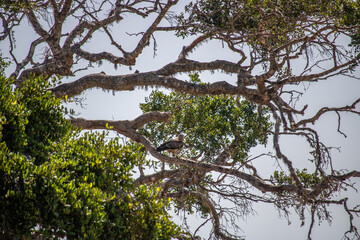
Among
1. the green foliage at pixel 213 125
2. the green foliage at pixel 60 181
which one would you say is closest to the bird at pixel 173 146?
the green foliage at pixel 213 125

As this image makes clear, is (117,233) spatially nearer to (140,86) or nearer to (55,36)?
(140,86)

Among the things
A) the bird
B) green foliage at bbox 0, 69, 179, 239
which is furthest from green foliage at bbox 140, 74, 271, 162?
green foliage at bbox 0, 69, 179, 239

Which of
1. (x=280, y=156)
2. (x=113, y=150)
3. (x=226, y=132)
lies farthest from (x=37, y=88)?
(x=226, y=132)

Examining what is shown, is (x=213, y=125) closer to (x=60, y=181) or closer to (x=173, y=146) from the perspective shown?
(x=173, y=146)

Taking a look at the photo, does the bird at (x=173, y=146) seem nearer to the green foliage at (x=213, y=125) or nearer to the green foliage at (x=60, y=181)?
the green foliage at (x=213, y=125)

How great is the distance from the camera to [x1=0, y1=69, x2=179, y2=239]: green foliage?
4441mm

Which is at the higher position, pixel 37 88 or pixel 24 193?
pixel 37 88

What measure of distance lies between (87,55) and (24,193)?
17.2ft

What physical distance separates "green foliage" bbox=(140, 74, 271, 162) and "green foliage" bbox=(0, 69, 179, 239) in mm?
4238

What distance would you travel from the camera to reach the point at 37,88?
577 centimetres

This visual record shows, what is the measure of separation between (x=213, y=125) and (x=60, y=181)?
19.5 feet

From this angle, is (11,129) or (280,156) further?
(280,156)

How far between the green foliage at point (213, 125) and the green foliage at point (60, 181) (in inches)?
167

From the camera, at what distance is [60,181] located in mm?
4523
